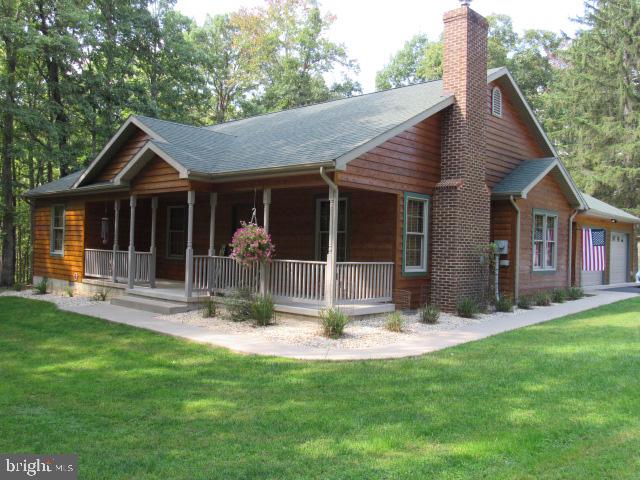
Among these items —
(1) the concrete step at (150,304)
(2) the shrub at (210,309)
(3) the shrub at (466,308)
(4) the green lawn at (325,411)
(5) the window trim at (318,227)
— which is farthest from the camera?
(5) the window trim at (318,227)

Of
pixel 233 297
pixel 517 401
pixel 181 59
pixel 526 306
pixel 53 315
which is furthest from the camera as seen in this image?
pixel 181 59

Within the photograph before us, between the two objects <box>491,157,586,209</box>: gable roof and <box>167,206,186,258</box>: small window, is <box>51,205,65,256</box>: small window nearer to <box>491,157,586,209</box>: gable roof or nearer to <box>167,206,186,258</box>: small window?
<box>167,206,186,258</box>: small window

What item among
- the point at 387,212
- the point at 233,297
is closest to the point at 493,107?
the point at 387,212

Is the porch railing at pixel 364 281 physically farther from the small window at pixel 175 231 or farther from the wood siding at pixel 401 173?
the small window at pixel 175 231

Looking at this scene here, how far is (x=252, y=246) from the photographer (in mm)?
10797

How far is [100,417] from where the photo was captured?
518 centimetres

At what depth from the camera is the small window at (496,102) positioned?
14.3 m

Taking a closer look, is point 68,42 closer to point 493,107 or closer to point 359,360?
point 493,107

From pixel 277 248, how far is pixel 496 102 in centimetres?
689

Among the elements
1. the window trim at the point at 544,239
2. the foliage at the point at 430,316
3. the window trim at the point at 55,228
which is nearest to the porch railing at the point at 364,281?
the foliage at the point at 430,316

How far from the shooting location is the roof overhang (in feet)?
46.4

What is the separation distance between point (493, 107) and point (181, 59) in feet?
54.1

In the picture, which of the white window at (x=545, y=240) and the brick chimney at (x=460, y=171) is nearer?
the brick chimney at (x=460, y=171)

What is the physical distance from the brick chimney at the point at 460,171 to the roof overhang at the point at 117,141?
7.02 meters
